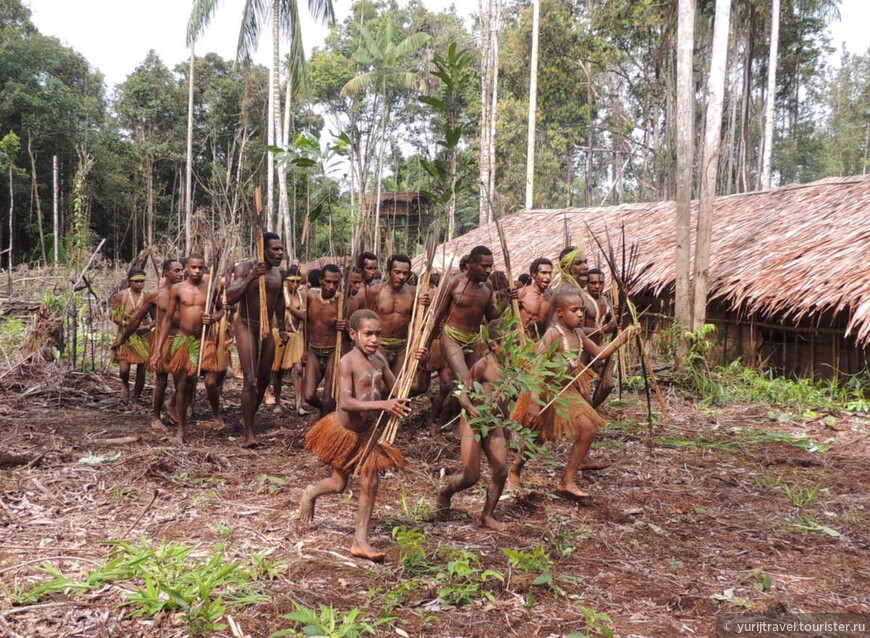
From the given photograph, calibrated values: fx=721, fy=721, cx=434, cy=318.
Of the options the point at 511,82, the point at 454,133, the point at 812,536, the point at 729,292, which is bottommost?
the point at 812,536

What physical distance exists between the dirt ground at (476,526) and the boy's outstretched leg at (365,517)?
0.20 ft

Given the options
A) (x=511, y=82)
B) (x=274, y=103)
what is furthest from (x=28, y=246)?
(x=511, y=82)

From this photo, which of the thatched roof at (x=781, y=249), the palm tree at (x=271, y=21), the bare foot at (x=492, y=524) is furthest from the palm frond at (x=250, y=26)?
the bare foot at (x=492, y=524)

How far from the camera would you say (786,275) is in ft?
26.3

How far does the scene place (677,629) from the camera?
112 inches

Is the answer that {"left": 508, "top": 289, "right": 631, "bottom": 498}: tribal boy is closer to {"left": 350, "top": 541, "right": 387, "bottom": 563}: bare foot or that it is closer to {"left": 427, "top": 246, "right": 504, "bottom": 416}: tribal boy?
{"left": 427, "top": 246, "right": 504, "bottom": 416}: tribal boy

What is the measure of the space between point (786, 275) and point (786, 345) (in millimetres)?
966

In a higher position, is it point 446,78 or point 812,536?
point 446,78

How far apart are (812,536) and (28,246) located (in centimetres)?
2397

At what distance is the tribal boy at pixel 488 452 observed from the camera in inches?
148

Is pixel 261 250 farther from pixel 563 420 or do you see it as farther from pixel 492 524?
pixel 492 524

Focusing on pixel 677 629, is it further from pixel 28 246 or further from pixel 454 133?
pixel 28 246

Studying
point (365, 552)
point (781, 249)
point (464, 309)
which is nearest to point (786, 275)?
point (781, 249)

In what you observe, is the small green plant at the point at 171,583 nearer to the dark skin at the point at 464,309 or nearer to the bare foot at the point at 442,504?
the bare foot at the point at 442,504
